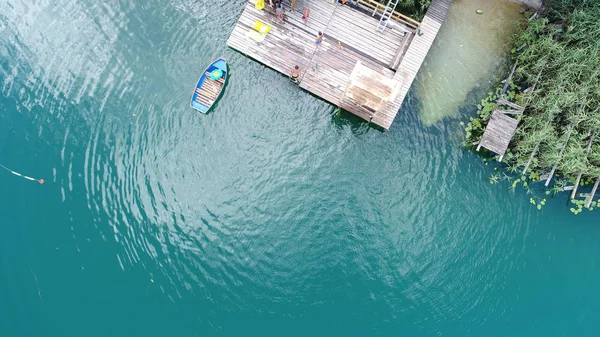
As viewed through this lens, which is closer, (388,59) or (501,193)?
(388,59)

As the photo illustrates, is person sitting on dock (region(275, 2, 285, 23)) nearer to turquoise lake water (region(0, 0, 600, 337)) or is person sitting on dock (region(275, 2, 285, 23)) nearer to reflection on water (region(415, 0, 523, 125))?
turquoise lake water (region(0, 0, 600, 337))

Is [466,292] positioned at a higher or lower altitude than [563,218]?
lower

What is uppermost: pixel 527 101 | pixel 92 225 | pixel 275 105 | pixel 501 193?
pixel 527 101

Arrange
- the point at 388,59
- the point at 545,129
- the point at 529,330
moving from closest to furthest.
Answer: the point at 545,129 < the point at 388,59 < the point at 529,330

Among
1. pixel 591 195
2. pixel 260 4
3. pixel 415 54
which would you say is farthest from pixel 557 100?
pixel 260 4

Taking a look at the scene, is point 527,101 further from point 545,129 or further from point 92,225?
point 92,225

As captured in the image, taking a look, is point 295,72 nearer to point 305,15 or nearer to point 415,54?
point 305,15

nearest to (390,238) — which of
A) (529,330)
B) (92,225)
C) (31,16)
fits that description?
(529,330)
